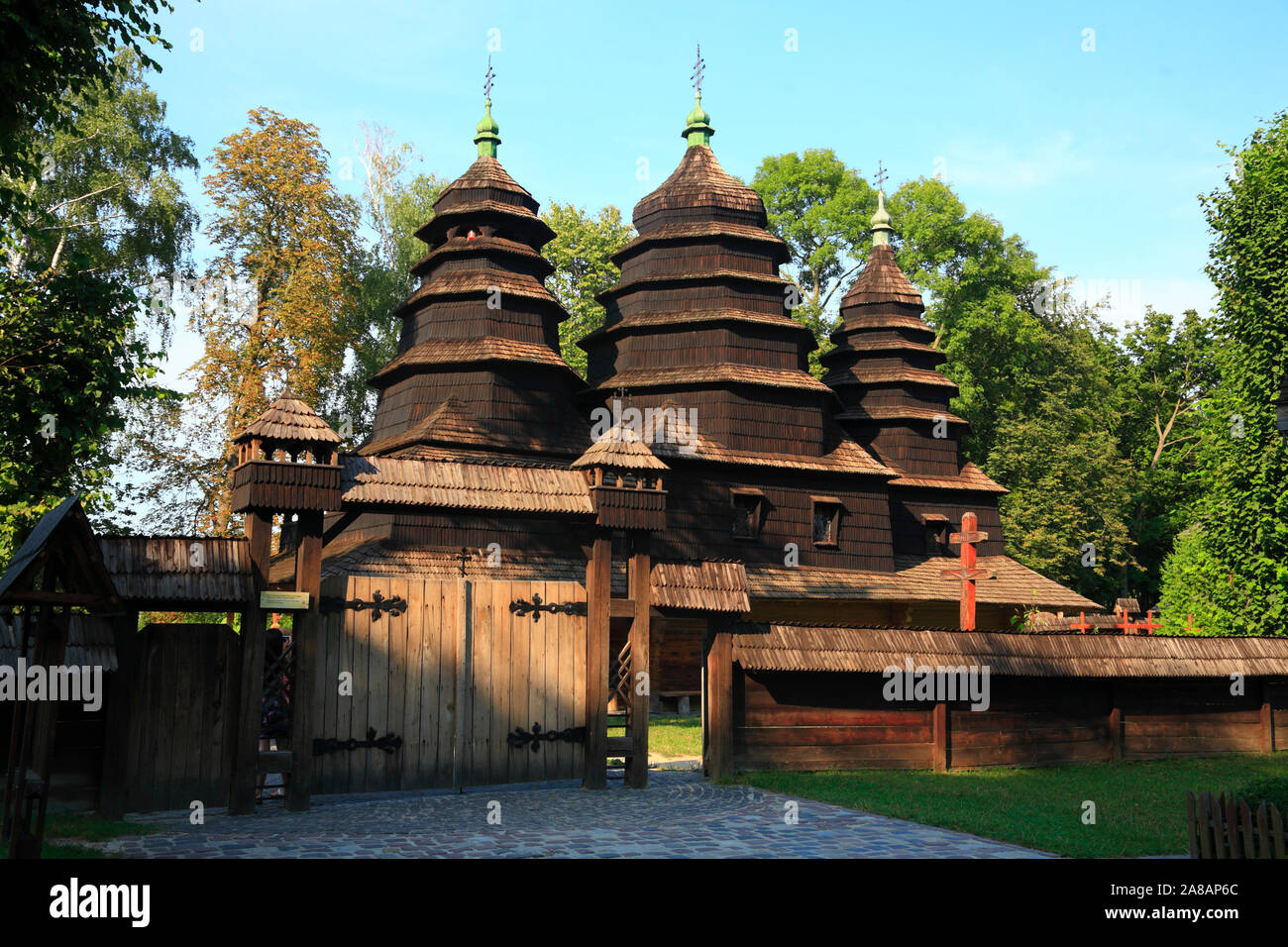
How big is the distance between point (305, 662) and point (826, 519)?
19.9m

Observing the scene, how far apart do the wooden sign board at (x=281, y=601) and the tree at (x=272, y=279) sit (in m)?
21.4

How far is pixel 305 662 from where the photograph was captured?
11945mm

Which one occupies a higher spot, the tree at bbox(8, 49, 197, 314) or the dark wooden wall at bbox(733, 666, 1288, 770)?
the tree at bbox(8, 49, 197, 314)

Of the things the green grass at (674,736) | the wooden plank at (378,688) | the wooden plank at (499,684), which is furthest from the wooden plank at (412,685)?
the green grass at (674,736)

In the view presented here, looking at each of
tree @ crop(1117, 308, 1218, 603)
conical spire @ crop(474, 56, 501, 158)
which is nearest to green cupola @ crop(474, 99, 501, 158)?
conical spire @ crop(474, 56, 501, 158)

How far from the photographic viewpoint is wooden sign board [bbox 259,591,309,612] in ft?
37.9

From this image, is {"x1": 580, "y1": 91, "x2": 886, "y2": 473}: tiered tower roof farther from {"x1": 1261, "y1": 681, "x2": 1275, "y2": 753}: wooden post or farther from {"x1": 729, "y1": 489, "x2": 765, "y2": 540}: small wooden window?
{"x1": 1261, "y1": 681, "x2": 1275, "y2": 753}: wooden post

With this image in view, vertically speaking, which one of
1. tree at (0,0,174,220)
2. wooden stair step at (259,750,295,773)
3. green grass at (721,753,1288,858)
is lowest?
green grass at (721,753,1288,858)

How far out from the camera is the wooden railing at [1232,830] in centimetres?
712

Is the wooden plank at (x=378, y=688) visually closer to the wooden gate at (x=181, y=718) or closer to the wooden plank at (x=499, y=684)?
the wooden plank at (x=499, y=684)

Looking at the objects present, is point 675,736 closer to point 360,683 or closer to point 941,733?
point 941,733

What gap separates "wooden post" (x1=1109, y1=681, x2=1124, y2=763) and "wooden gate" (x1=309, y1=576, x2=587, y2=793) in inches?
382

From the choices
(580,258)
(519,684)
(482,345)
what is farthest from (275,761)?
(580,258)

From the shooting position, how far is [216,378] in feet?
106
